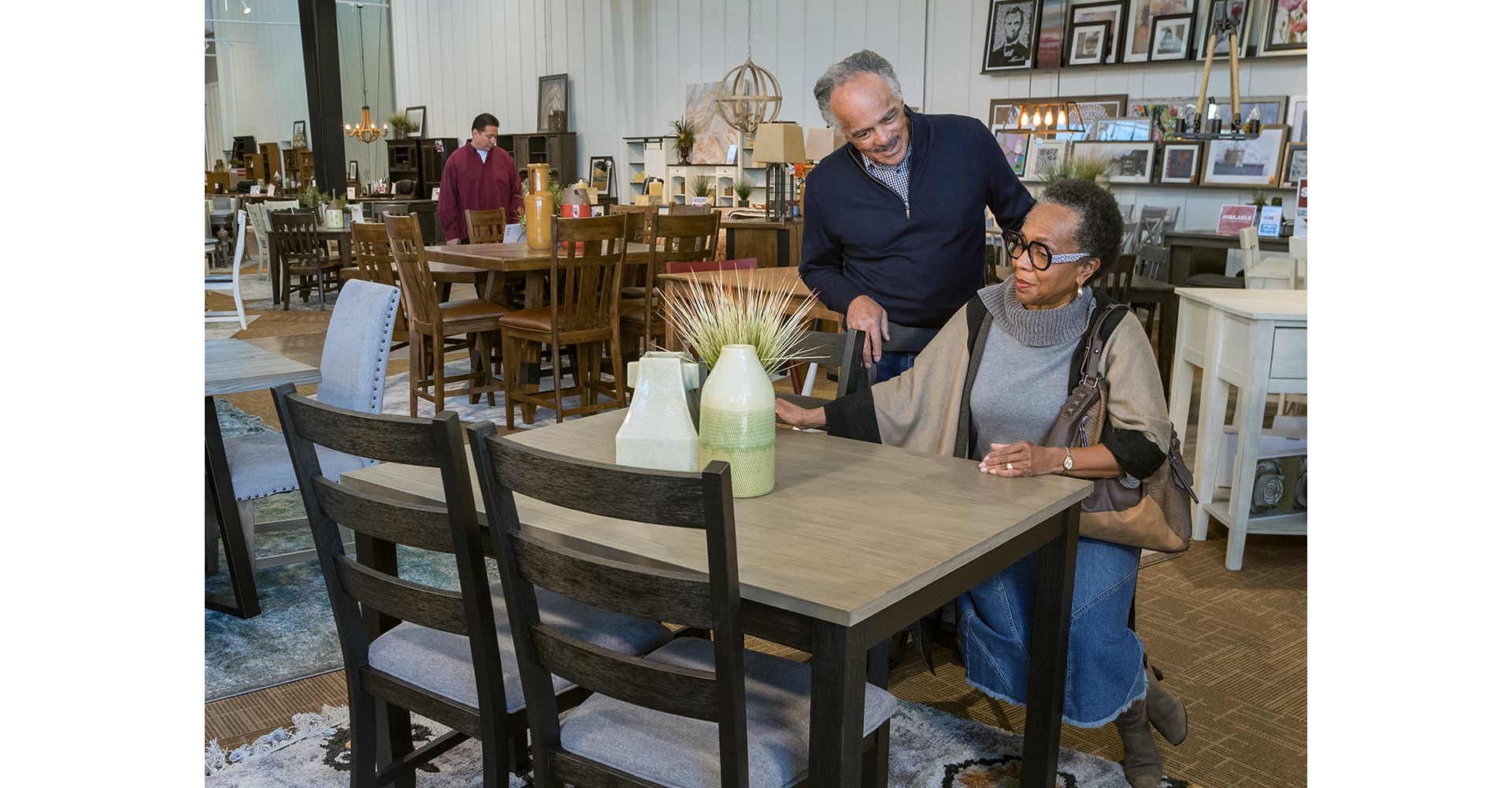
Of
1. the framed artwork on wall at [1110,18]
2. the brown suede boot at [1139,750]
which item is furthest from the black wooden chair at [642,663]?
the framed artwork on wall at [1110,18]

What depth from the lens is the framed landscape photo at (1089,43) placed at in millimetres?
9234

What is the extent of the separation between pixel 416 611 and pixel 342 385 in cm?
164

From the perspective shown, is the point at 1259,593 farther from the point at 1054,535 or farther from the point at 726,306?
the point at 726,306

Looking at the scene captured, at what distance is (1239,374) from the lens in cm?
378

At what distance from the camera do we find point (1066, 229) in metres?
2.29

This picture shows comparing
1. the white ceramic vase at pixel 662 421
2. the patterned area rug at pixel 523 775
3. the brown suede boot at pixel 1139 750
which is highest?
the white ceramic vase at pixel 662 421

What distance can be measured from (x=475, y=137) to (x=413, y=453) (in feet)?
24.5

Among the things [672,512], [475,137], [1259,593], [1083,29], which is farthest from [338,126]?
[672,512]

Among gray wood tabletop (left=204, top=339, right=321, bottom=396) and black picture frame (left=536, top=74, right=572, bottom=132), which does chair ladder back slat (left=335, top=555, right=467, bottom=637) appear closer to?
gray wood tabletop (left=204, top=339, right=321, bottom=396)

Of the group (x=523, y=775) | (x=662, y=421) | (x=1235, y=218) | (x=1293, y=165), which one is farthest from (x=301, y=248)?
(x=662, y=421)

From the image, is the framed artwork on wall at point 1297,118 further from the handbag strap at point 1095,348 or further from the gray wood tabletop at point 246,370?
the gray wood tabletop at point 246,370

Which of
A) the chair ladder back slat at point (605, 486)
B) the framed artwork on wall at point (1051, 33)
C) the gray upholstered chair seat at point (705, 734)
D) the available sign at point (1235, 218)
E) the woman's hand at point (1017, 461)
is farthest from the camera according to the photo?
the framed artwork on wall at point (1051, 33)

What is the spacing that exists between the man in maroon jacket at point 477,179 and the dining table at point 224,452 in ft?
18.1
